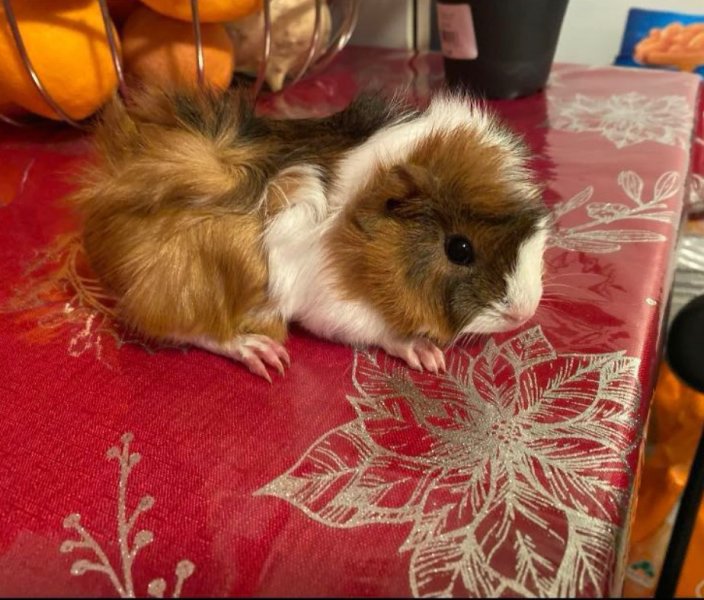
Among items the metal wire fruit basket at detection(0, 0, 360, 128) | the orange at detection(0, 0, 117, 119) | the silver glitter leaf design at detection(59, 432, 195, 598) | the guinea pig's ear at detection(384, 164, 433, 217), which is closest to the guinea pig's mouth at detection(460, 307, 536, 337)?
the guinea pig's ear at detection(384, 164, 433, 217)

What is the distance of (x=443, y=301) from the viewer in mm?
688

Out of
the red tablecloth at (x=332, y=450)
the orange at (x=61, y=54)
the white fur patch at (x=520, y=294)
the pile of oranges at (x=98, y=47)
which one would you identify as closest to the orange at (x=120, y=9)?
the pile of oranges at (x=98, y=47)

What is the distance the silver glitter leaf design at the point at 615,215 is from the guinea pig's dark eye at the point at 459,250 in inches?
10.9

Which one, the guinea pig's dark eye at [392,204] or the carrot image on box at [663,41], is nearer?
the guinea pig's dark eye at [392,204]

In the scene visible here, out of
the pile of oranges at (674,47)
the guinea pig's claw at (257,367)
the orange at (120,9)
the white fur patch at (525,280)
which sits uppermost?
the orange at (120,9)

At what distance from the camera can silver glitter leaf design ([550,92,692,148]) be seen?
119 centimetres

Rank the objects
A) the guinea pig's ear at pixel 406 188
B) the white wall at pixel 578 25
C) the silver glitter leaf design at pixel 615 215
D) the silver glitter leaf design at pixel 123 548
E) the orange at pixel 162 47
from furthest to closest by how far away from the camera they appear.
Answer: the white wall at pixel 578 25
the orange at pixel 162 47
the silver glitter leaf design at pixel 615 215
the guinea pig's ear at pixel 406 188
the silver glitter leaf design at pixel 123 548

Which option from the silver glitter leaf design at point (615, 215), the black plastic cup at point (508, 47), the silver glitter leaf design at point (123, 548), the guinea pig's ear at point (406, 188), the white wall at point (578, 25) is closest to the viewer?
the silver glitter leaf design at point (123, 548)

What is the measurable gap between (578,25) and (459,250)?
1134mm

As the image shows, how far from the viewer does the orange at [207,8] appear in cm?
107

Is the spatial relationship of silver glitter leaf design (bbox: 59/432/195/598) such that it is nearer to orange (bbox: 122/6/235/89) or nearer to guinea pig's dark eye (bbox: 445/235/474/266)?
guinea pig's dark eye (bbox: 445/235/474/266)

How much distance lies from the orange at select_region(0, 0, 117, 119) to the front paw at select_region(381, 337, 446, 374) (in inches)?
29.7

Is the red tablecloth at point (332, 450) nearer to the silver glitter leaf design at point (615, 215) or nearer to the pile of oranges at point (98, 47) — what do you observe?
the silver glitter leaf design at point (615, 215)

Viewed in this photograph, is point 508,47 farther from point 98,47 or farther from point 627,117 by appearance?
point 98,47
